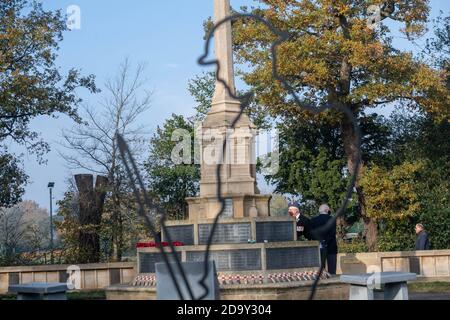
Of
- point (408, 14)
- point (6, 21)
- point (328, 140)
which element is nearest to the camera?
point (6, 21)

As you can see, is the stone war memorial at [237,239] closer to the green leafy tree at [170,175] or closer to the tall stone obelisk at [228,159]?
the tall stone obelisk at [228,159]

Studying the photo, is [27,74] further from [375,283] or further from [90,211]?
[375,283]

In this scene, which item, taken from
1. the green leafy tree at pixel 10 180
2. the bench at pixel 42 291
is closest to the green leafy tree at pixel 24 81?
the green leafy tree at pixel 10 180

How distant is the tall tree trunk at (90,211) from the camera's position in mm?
24078

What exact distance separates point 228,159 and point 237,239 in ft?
8.47

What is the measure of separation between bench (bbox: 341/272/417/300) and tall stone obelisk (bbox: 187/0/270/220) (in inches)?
311

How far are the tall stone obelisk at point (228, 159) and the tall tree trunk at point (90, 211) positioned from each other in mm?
8306

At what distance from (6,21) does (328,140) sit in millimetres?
15849

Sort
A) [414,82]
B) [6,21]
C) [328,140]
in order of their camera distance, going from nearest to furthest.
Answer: [6,21], [414,82], [328,140]

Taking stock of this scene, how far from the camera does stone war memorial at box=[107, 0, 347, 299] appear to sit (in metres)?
12.9
